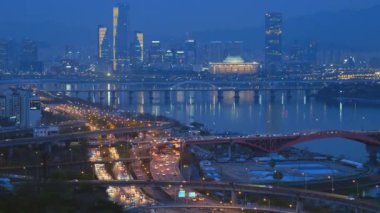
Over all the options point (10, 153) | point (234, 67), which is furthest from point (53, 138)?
point (234, 67)

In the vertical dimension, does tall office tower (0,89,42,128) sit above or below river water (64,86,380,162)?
above

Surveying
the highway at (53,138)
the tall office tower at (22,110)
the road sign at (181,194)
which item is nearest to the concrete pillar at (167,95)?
the tall office tower at (22,110)

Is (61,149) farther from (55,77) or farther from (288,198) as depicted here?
(55,77)

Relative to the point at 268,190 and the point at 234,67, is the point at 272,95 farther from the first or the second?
the point at 268,190

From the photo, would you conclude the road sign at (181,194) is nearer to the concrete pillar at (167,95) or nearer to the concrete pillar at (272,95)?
the concrete pillar at (167,95)

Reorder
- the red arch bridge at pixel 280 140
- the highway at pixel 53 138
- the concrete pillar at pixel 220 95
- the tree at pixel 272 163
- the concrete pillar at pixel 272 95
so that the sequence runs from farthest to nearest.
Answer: the concrete pillar at pixel 272 95 → the concrete pillar at pixel 220 95 → the red arch bridge at pixel 280 140 → the highway at pixel 53 138 → the tree at pixel 272 163

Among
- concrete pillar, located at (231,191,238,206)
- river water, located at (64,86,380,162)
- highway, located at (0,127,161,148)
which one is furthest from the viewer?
river water, located at (64,86,380,162)

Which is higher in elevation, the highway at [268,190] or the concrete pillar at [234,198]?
the highway at [268,190]

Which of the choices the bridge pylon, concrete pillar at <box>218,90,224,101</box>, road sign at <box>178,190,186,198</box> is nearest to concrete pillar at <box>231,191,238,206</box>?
road sign at <box>178,190,186,198</box>

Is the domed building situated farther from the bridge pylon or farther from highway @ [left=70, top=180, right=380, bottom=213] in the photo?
the bridge pylon

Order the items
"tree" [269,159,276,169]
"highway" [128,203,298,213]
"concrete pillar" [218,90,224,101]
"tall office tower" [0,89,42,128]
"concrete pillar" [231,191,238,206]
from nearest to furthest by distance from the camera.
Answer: "highway" [128,203,298,213], "concrete pillar" [231,191,238,206], "tree" [269,159,276,169], "tall office tower" [0,89,42,128], "concrete pillar" [218,90,224,101]
